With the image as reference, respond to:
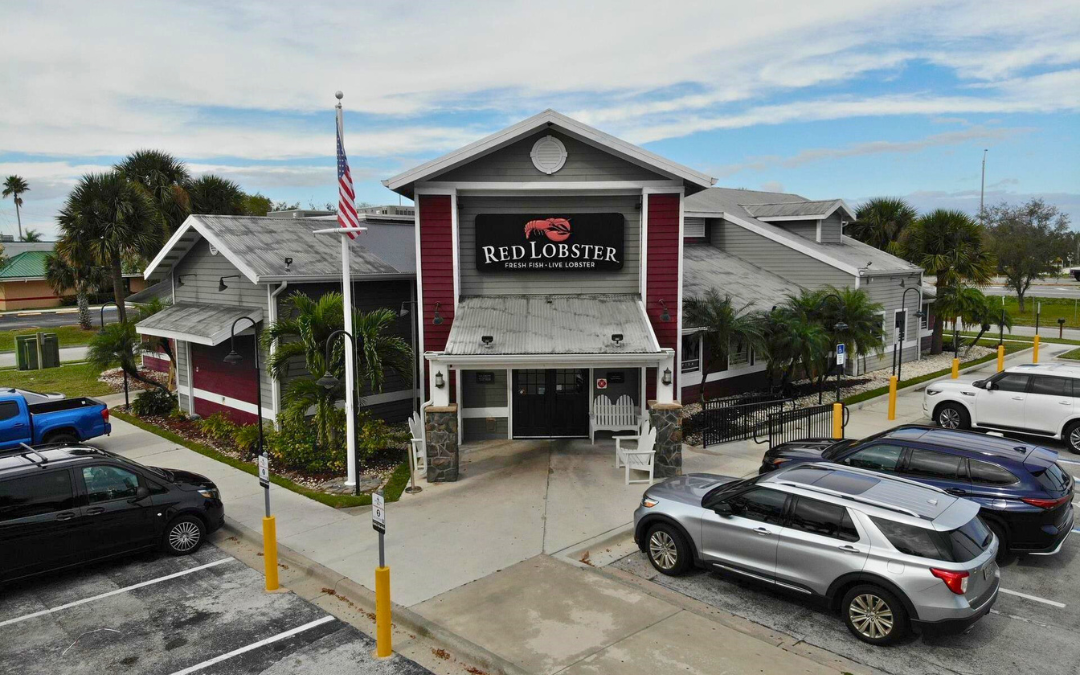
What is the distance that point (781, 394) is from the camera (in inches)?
888

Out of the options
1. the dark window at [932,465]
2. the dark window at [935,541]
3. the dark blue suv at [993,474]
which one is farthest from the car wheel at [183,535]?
the dark window at [932,465]

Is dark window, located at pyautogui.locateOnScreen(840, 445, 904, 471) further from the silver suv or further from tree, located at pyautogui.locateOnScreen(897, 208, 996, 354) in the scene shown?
tree, located at pyautogui.locateOnScreen(897, 208, 996, 354)

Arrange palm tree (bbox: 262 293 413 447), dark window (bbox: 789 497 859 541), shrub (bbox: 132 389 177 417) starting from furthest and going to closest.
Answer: shrub (bbox: 132 389 177 417)
palm tree (bbox: 262 293 413 447)
dark window (bbox: 789 497 859 541)

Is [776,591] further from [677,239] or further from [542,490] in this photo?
[677,239]

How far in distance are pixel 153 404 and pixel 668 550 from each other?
56.4 ft

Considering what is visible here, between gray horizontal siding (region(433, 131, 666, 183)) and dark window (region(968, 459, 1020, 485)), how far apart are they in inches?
339

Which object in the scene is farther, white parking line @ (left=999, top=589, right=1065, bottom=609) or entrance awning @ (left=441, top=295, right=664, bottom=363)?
entrance awning @ (left=441, top=295, right=664, bottom=363)

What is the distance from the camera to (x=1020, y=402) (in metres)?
17.6

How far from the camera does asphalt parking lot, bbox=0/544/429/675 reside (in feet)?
27.7

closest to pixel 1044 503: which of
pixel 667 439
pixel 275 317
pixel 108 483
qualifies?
pixel 667 439

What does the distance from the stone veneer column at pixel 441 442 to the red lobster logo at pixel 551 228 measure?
475 cm

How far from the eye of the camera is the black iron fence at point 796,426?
18.2 meters

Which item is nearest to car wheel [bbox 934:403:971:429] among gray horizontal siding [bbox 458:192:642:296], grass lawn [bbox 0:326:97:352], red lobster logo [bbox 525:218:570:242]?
gray horizontal siding [bbox 458:192:642:296]

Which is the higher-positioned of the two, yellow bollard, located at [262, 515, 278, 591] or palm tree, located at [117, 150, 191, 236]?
Answer: palm tree, located at [117, 150, 191, 236]
